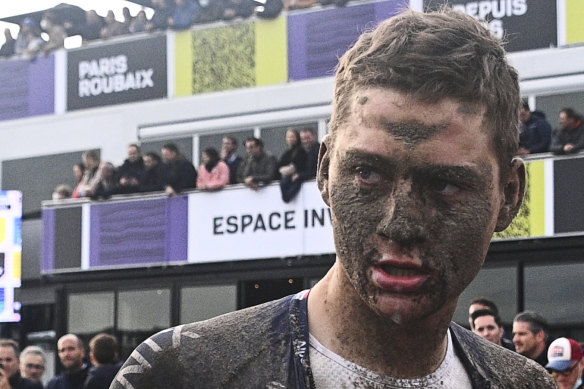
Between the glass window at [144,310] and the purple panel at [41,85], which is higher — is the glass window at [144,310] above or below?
below

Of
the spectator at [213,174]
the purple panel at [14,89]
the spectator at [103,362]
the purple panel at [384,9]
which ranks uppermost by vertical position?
the purple panel at [384,9]

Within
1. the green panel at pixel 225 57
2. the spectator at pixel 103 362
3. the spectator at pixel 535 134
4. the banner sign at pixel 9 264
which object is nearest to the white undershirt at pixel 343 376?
the spectator at pixel 103 362

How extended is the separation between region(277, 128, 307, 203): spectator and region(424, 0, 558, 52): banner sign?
3218 millimetres

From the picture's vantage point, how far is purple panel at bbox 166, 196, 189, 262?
20875 mm

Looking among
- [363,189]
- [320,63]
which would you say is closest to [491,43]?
[363,189]

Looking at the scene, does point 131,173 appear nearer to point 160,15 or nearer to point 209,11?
point 209,11

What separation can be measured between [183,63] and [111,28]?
214 cm

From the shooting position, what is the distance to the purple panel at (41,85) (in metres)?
24.7

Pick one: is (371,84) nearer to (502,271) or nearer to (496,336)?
(496,336)

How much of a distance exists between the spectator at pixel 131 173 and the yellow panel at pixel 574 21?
6569 millimetres

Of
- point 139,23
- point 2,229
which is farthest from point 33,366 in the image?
point 139,23

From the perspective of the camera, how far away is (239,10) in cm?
2197

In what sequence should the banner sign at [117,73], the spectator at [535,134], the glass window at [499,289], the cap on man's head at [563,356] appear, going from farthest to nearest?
the banner sign at [117,73]
the glass window at [499,289]
the spectator at [535,134]
the cap on man's head at [563,356]

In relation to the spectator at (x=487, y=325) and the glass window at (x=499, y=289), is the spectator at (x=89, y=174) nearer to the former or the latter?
the glass window at (x=499, y=289)
